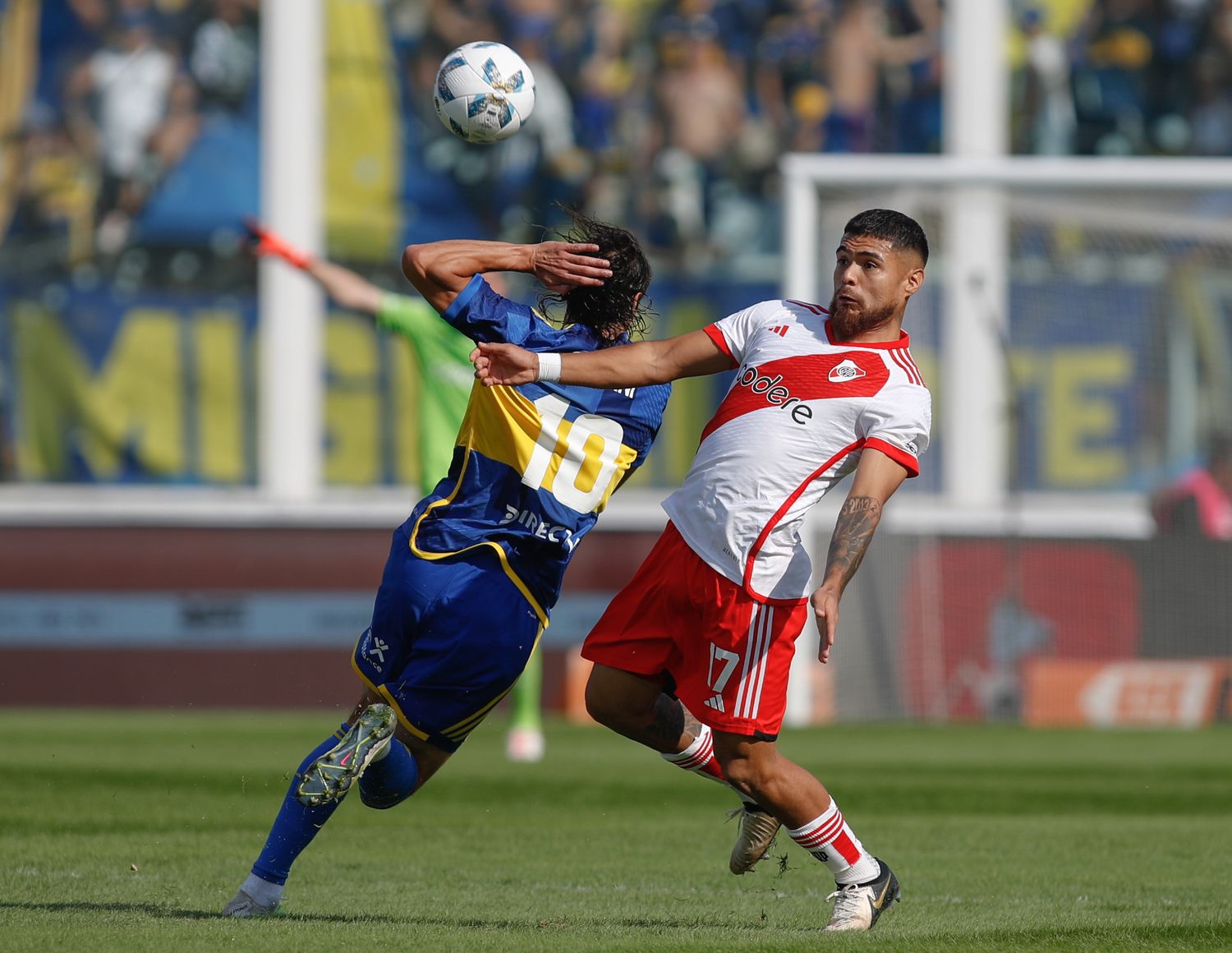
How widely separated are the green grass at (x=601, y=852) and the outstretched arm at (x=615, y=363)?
1.54 metres

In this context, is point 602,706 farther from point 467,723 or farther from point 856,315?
point 856,315

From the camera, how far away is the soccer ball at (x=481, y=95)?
618cm

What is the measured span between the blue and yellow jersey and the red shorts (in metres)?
0.30

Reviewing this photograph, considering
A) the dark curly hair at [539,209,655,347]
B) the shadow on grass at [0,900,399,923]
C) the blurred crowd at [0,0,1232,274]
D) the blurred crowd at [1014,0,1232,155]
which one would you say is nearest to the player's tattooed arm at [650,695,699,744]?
the shadow on grass at [0,900,399,923]

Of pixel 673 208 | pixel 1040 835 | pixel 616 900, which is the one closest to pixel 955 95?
pixel 673 208

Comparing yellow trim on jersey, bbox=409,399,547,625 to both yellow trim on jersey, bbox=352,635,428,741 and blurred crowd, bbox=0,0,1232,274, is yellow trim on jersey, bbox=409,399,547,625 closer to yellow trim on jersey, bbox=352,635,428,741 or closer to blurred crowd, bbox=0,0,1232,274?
yellow trim on jersey, bbox=352,635,428,741

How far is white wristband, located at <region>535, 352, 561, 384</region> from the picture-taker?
17.5ft

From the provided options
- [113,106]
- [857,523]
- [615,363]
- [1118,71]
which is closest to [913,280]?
[857,523]

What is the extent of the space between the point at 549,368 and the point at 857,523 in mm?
971

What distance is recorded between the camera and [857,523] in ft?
17.6

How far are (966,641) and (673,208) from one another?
6686mm

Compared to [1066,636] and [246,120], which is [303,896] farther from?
[246,120]

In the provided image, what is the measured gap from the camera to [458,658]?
5.50 metres

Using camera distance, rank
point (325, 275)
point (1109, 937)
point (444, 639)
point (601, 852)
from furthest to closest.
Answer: point (325, 275)
point (601, 852)
point (444, 639)
point (1109, 937)
